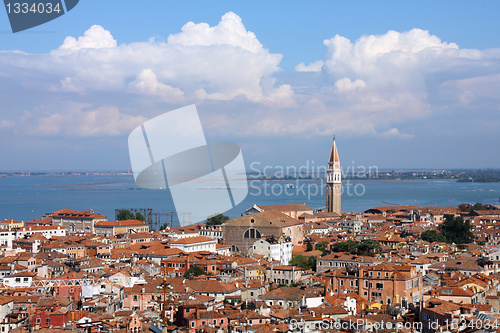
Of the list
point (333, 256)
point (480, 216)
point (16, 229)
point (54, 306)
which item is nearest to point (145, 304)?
point (54, 306)

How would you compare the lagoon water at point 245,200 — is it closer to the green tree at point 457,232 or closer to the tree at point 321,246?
the green tree at point 457,232

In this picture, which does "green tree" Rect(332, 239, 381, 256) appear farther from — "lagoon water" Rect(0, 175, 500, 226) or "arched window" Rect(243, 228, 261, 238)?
"lagoon water" Rect(0, 175, 500, 226)

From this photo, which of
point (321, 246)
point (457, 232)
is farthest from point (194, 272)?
point (457, 232)

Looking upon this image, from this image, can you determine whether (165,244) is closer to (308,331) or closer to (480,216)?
(308,331)

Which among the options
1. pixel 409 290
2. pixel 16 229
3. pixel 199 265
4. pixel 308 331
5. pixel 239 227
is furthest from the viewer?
pixel 16 229

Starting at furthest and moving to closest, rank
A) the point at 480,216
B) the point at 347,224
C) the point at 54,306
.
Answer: the point at 480,216 < the point at 347,224 < the point at 54,306

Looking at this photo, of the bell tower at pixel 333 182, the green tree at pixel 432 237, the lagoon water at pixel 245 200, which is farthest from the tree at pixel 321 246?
the lagoon water at pixel 245 200

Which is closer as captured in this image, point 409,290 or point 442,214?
point 409,290

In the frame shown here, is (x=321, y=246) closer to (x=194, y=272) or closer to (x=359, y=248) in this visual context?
(x=359, y=248)
